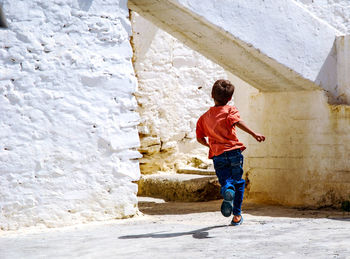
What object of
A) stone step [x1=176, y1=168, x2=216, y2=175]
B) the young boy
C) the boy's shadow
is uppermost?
the young boy

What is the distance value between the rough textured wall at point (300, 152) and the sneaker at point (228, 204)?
5.91 feet

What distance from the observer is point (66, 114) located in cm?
544

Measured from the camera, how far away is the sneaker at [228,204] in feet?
15.7

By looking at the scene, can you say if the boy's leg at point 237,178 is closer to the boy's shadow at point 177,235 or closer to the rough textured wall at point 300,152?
the boy's shadow at point 177,235

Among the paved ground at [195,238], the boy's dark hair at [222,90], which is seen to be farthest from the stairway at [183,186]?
the boy's dark hair at [222,90]

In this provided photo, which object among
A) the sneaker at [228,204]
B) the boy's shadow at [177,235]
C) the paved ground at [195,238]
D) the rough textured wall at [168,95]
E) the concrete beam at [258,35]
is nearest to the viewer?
the paved ground at [195,238]

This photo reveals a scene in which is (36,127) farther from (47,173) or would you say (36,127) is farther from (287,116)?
(287,116)

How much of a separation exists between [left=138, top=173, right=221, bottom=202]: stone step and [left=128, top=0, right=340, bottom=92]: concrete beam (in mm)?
1902

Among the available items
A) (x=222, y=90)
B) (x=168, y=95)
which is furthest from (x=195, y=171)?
(x=222, y=90)

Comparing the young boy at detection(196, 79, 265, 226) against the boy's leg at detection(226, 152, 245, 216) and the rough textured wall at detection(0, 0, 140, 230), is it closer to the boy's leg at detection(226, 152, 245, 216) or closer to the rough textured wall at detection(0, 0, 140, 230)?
the boy's leg at detection(226, 152, 245, 216)

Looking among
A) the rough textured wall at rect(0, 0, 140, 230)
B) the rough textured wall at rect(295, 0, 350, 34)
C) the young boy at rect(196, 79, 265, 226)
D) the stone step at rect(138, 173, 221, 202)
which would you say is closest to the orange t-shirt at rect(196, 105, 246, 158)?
the young boy at rect(196, 79, 265, 226)

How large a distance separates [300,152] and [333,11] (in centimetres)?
237

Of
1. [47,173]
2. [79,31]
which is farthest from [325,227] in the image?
[79,31]

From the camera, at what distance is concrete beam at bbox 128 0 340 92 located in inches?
231
